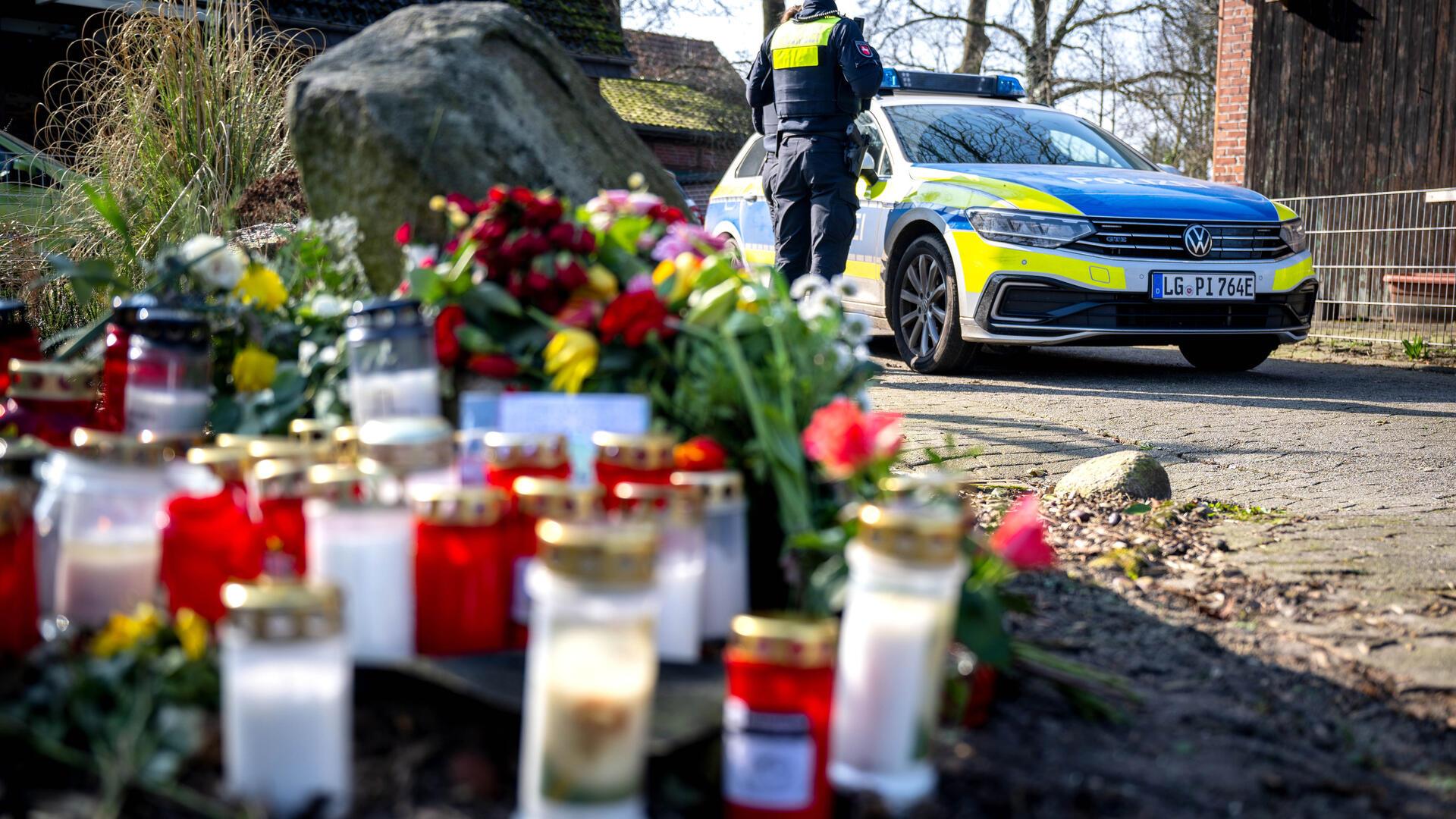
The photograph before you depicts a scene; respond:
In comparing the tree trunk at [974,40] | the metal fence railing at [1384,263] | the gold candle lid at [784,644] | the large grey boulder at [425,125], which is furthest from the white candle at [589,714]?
the tree trunk at [974,40]

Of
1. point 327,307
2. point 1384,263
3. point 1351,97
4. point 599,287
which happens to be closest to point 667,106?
A: point 1351,97

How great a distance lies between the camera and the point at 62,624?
6.37ft

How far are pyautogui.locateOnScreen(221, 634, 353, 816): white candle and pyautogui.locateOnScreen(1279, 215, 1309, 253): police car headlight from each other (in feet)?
22.5

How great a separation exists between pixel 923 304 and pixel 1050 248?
0.99 m

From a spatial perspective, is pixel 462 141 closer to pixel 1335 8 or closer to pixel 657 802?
pixel 657 802

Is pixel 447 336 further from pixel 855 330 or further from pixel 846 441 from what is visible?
pixel 846 441

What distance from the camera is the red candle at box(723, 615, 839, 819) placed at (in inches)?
64.4

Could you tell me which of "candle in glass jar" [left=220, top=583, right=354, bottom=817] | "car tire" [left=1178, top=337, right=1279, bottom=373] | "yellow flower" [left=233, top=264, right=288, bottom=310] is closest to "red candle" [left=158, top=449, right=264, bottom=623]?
"candle in glass jar" [left=220, top=583, right=354, bottom=817]

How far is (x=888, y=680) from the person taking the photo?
169 cm

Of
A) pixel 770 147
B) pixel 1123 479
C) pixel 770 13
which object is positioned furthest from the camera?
pixel 770 13

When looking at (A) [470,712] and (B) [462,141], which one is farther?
(B) [462,141]

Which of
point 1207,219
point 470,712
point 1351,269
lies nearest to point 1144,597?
point 470,712

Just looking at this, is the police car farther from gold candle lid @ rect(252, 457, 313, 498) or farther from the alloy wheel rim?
gold candle lid @ rect(252, 457, 313, 498)

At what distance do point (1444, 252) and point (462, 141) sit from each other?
34.0 ft
